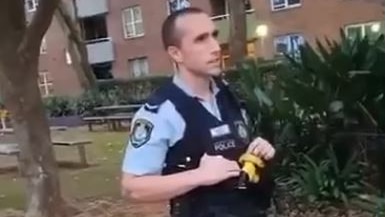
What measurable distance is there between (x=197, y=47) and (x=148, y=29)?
3999 cm

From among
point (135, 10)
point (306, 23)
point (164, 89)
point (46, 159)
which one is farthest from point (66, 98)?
point (164, 89)

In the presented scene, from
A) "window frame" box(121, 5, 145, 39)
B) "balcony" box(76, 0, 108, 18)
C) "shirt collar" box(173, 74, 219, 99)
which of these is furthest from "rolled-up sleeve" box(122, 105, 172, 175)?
"balcony" box(76, 0, 108, 18)

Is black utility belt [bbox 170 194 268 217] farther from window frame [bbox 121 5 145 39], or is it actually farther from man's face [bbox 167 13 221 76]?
window frame [bbox 121 5 145 39]

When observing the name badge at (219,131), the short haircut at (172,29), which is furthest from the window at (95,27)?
the name badge at (219,131)

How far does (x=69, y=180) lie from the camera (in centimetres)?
1186

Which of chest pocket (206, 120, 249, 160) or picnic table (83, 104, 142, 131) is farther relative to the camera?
picnic table (83, 104, 142, 131)

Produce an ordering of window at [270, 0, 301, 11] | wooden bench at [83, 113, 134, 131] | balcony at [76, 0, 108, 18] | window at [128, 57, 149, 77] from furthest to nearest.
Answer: balcony at [76, 0, 108, 18] → window at [128, 57, 149, 77] → window at [270, 0, 301, 11] → wooden bench at [83, 113, 134, 131]

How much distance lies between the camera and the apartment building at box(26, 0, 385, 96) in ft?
110

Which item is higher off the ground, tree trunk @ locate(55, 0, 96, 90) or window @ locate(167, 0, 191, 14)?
window @ locate(167, 0, 191, 14)

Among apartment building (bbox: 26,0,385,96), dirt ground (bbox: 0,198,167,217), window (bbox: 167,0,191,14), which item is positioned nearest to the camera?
window (bbox: 167,0,191,14)

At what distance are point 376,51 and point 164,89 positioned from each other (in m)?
4.96

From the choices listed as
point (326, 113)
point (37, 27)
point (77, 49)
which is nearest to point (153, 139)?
point (326, 113)

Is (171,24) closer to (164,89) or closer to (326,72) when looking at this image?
(164,89)

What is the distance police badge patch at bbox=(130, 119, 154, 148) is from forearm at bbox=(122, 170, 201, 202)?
11 centimetres
